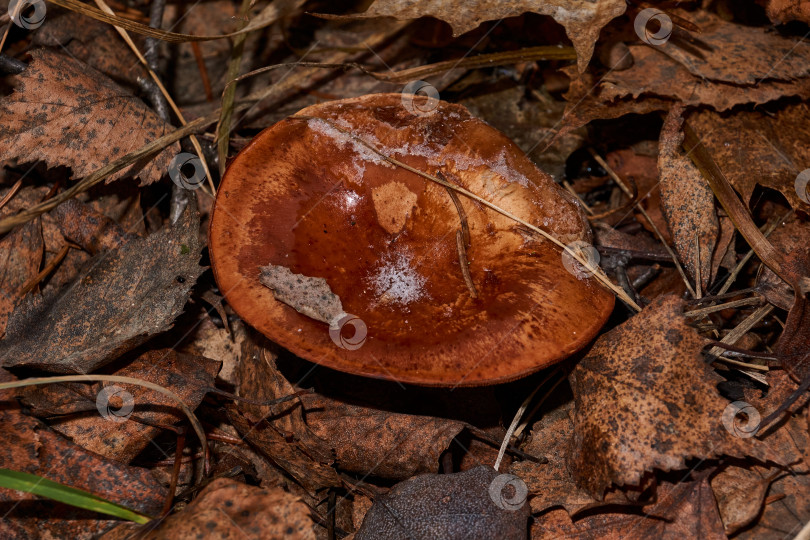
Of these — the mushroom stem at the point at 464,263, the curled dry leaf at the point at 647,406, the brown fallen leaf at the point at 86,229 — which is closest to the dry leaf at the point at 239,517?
the mushroom stem at the point at 464,263

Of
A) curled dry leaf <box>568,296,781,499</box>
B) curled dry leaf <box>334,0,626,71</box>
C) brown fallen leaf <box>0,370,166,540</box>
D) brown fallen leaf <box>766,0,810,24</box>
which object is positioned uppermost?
brown fallen leaf <box>766,0,810,24</box>

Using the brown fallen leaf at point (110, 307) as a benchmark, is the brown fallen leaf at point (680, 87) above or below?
above

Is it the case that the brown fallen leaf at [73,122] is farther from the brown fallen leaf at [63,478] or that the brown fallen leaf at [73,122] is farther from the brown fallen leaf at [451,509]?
the brown fallen leaf at [451,509]

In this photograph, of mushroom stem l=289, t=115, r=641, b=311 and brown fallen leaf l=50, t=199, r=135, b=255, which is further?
brown fallen leaf l=50, t=199, r=135, b=255

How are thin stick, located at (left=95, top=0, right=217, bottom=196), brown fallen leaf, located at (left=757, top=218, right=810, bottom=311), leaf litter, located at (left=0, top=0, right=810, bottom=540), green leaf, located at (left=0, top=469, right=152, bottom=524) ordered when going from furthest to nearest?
thin stick, located at (left=95, top=0, right=217, bottom=196) < brown fallen leaf, located at (left=757, top=218, right=810, bottom=311) < leaf litter, located at (left=0, top=0, right=810, bottom=540) < green leaf, located at (left=0, top=469, right=152, bottom=524)

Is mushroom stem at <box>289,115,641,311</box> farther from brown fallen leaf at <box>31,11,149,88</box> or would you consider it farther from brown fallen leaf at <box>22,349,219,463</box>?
brown fallen leaf at <box>31,11,149,88</box>

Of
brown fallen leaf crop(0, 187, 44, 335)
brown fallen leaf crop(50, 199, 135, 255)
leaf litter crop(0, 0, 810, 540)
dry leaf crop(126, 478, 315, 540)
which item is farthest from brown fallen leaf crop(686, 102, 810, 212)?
brown fallen leaf crop(0, 187, 44, 335)

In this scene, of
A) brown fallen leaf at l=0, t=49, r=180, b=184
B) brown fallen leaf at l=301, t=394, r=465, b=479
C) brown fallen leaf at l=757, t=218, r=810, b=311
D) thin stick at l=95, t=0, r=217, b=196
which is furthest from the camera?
thin stick at l=95, t=0, r=217, b=196
